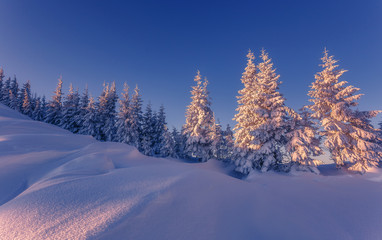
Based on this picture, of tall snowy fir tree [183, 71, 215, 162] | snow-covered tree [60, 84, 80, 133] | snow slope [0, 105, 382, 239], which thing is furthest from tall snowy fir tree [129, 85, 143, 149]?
snow slope [0, 105, 382, 239]

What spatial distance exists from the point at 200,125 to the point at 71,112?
28792mm

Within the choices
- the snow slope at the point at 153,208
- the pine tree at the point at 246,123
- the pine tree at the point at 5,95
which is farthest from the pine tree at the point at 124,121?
the pine tree at the point at 5,95

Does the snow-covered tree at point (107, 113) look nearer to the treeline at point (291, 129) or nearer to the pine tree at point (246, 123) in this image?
the treeline at point (291, 129)

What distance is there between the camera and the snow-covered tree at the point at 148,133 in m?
27.8

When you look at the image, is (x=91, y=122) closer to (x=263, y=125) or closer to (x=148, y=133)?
(x=148, y=133)

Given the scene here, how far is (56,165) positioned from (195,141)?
16.3 m

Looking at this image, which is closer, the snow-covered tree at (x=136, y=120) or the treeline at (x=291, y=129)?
the treeline at (x=291, y=129)

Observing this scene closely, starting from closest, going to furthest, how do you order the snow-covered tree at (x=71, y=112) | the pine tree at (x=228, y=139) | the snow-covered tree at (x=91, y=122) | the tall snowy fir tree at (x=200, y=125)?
1. the tall snowy fir tree at (x=200, y=125)
2. the pine tree at (x=228, y=139)
3. the snow-covered tree at (x=91, y=122)
4. the snow-covered tree at (x=71, y=112)

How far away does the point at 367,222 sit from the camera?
3.87 m

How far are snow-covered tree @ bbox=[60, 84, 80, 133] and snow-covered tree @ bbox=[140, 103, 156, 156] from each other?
14774 millimetres

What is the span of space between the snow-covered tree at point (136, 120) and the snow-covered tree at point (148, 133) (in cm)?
94

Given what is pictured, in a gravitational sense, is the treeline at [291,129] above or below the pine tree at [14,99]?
below

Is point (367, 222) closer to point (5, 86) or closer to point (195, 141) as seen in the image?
point (195, 141)

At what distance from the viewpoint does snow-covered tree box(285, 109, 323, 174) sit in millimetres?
11289
